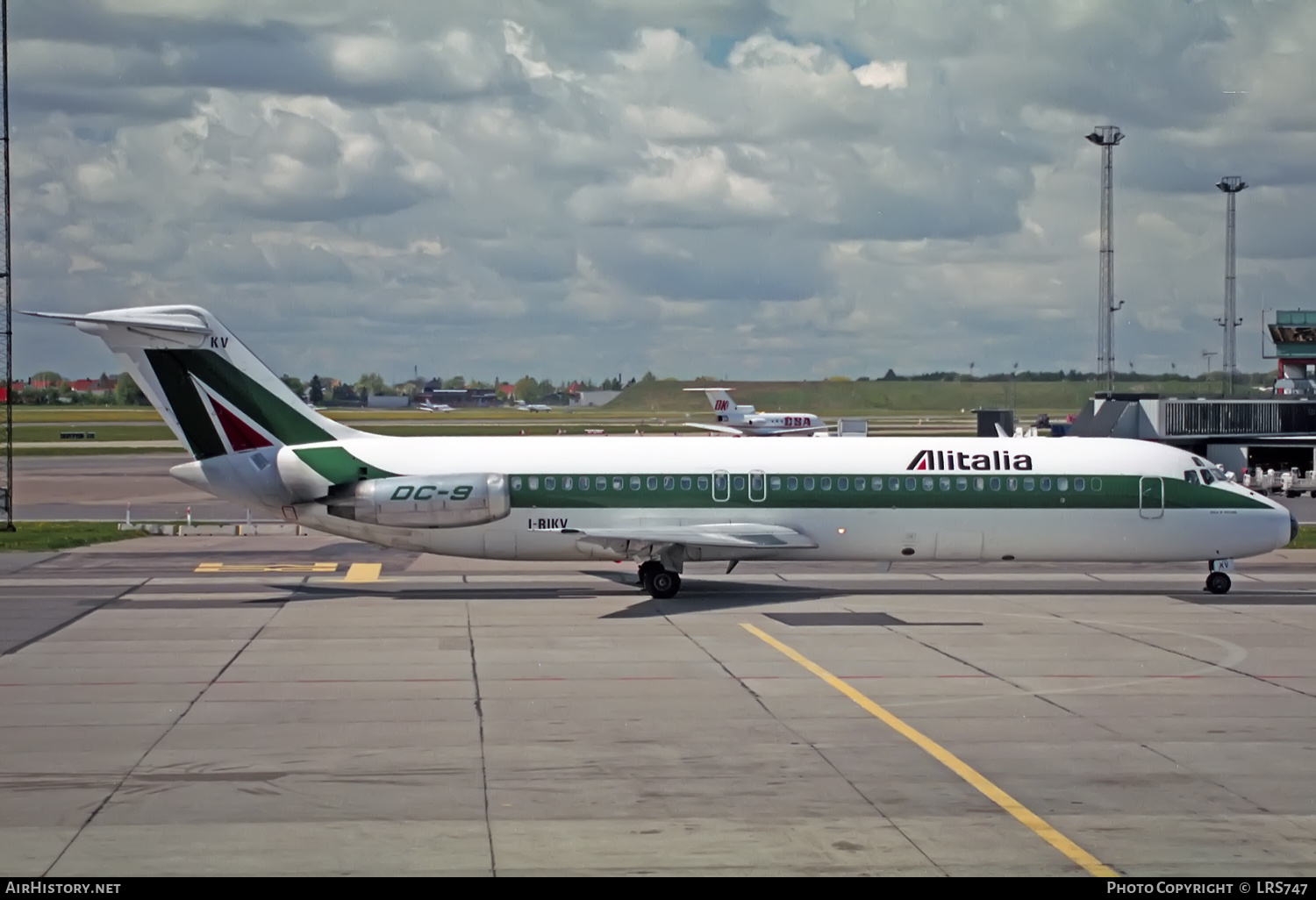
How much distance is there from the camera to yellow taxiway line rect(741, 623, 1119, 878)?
11.7 metres

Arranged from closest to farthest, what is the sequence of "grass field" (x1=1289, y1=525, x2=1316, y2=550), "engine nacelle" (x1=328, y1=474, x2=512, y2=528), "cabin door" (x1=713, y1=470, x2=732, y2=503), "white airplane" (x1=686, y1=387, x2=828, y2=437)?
"engine nacelle" (x1=328, y1=474, x2=512, y2=528)
"cabin door" (x1=713, y1=470, x2=732, y2=503)
"grass field" (x1=1289, y1=525, x2=1316, y2=550)
"white airplane" (x1=686, y1=387, x2=828, y2=437)

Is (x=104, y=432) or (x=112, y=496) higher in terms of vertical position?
(x=104, y=432)

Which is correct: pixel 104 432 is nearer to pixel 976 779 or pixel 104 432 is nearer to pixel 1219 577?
pixel 1219 577

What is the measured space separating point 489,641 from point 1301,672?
12.6 m

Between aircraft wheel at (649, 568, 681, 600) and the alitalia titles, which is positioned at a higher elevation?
the alitalia titles

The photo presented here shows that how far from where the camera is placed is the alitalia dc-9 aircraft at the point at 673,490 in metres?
29.4

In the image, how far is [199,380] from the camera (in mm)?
29406

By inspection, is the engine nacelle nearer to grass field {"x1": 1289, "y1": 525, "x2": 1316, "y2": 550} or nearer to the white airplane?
grass field {"x1": 1289, "y1": 525, "x2": 1316, "y2": 550}

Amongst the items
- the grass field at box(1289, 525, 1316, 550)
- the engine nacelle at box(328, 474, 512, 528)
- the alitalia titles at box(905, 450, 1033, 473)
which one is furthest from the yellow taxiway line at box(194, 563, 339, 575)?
the grass field at box(1289, 525, 1316, 550)

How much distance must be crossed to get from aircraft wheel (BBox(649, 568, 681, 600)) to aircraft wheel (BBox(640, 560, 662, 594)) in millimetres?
112

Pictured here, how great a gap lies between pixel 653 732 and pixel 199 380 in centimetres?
1654

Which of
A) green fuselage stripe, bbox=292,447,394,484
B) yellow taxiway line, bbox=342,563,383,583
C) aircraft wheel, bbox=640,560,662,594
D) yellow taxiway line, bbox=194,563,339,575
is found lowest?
yellow taxiway line, bbox=342,563,383,583

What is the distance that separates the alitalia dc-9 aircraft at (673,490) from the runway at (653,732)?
120cm

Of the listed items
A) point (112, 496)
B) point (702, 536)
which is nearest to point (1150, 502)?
point (702, 536)
